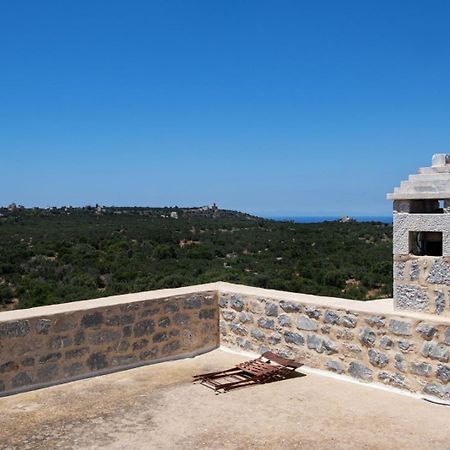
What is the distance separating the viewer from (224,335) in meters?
7.00

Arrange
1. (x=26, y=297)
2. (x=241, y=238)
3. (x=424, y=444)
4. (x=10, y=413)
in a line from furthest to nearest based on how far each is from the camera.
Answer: (x=241, y=238)
(x=26, y=297)
(x=10, y=413)
(x=424, y=444)

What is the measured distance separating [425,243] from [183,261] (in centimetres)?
1860

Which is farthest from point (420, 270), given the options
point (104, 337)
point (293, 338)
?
point (104, 337)

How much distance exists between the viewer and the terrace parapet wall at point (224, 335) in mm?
5230

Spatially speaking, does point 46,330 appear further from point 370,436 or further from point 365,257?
point 365,257

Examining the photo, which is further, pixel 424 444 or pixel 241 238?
pixel 241 238

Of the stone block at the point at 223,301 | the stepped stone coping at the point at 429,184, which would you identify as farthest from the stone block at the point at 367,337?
the stone block at the point at 223,301

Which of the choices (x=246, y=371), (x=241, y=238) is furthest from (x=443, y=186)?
(x=241, y=238)

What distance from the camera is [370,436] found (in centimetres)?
436

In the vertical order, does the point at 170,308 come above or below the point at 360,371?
above

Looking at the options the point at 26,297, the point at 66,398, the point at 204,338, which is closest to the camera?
the point at 66,398

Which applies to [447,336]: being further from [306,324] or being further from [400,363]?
[306,324]

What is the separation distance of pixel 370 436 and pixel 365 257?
2025 cm

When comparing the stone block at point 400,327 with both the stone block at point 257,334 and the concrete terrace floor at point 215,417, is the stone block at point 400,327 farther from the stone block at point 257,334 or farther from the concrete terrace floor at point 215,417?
the stone block at point 257,334
